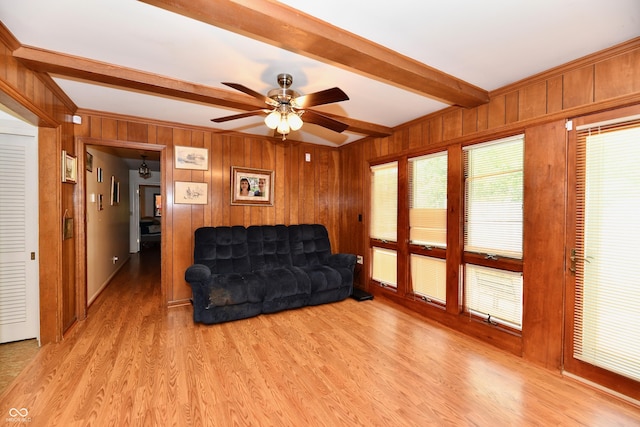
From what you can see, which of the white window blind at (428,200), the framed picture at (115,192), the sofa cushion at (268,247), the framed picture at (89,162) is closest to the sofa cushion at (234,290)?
the sofa cushion at (268,247)

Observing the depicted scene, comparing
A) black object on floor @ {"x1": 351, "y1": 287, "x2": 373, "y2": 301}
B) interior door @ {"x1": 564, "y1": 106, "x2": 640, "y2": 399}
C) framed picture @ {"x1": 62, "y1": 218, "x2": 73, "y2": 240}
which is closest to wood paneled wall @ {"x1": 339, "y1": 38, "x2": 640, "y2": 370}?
interior door @ {"x1": 564, "y1": 106, "x2": 640, "y2": 399}

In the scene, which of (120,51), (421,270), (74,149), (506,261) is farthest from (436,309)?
(74,149)

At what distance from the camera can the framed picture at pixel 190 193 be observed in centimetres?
372

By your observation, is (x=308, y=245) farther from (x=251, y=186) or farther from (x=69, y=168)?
(x=69, y=168)

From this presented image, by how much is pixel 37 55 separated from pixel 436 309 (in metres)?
4.29

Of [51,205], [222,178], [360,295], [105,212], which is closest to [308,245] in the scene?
[360,295]

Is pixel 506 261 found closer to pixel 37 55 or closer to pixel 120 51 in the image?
pixel 120 51

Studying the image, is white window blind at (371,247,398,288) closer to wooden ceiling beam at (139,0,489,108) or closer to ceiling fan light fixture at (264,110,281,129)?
wooden ceiling beam at (139,0,489,108)

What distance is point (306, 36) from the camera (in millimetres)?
1656

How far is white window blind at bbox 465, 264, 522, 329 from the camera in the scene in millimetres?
2561

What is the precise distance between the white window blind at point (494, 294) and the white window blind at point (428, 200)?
486 mm

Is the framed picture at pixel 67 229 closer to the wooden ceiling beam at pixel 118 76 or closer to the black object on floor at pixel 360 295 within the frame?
the wooden ceiling beam at pixel 118 76

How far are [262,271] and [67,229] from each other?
6.91 ft

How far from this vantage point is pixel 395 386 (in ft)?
6.73
